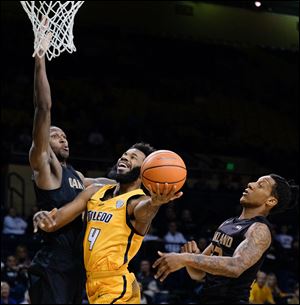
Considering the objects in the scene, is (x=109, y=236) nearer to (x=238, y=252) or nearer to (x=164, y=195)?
(x=164, y=195)

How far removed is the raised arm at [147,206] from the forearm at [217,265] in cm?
38

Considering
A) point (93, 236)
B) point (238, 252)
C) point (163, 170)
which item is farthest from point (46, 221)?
point (238, 252)

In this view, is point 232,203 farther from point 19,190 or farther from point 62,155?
point 62,155

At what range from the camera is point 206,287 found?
17.1 feet

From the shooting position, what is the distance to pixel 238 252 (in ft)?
15.9

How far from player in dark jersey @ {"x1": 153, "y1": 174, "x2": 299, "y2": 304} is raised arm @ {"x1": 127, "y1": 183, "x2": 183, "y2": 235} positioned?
339 mm

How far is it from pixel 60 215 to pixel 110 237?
38 cm

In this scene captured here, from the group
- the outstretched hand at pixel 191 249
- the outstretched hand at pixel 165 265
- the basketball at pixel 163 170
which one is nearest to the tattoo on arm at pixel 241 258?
the outstretched hand at pixel 165 265

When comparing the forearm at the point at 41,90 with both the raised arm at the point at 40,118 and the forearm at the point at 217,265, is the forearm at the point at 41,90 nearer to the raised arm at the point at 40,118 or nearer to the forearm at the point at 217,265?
the raised arm at the point at 40,118

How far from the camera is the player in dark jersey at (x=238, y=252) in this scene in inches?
182

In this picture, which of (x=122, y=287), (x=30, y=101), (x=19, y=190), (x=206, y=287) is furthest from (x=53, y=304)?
(x=30, y=101)

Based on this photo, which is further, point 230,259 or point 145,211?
point 145,211

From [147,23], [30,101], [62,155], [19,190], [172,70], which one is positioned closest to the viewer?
[62,155]

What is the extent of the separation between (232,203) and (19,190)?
454 centimetres
